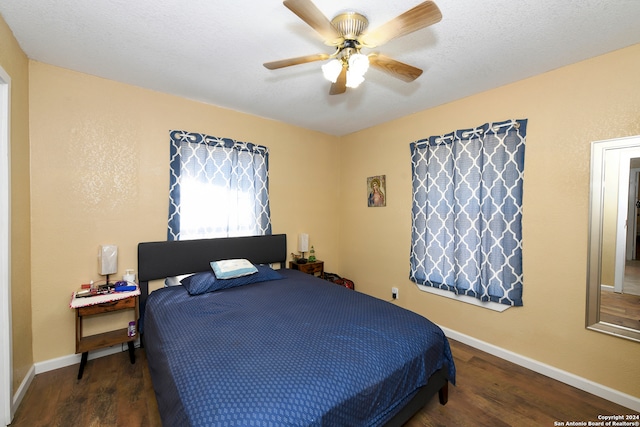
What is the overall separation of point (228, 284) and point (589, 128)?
11.2ft

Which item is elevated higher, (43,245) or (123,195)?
(123,195)

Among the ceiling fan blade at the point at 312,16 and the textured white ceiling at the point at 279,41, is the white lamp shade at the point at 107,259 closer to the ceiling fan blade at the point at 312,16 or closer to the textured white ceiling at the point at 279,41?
the textured white ceiling at the point at 279,41

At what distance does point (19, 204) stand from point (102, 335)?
1.29 m

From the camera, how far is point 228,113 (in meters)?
3.19

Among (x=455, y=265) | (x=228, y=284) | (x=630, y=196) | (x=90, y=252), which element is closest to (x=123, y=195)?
(x=90, y=252)

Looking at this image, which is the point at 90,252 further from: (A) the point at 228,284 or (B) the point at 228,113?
(B) the point at 228,113

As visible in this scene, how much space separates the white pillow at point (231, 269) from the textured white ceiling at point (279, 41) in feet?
5.88

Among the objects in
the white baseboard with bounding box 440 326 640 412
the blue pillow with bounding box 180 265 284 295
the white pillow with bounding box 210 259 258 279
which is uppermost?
the white pillow with bounding box 210 259 258 279

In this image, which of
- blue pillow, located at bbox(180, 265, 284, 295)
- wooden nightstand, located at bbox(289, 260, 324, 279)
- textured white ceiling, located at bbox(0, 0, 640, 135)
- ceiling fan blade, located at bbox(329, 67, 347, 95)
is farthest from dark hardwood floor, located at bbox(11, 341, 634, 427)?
textured white ceiling, located at bbox(0, 0, 640, 135)

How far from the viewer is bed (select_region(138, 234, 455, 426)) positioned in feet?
3.72

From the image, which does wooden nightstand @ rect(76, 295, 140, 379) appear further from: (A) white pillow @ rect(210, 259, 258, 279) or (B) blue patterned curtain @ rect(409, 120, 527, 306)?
(B) blue patterned curtain @ rect(409, 120, 527, 306)

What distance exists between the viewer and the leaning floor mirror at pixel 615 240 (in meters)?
1.96

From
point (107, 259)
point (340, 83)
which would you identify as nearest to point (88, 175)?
point (107, 259)

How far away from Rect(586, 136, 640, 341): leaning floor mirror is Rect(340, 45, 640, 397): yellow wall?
0.05 metres
